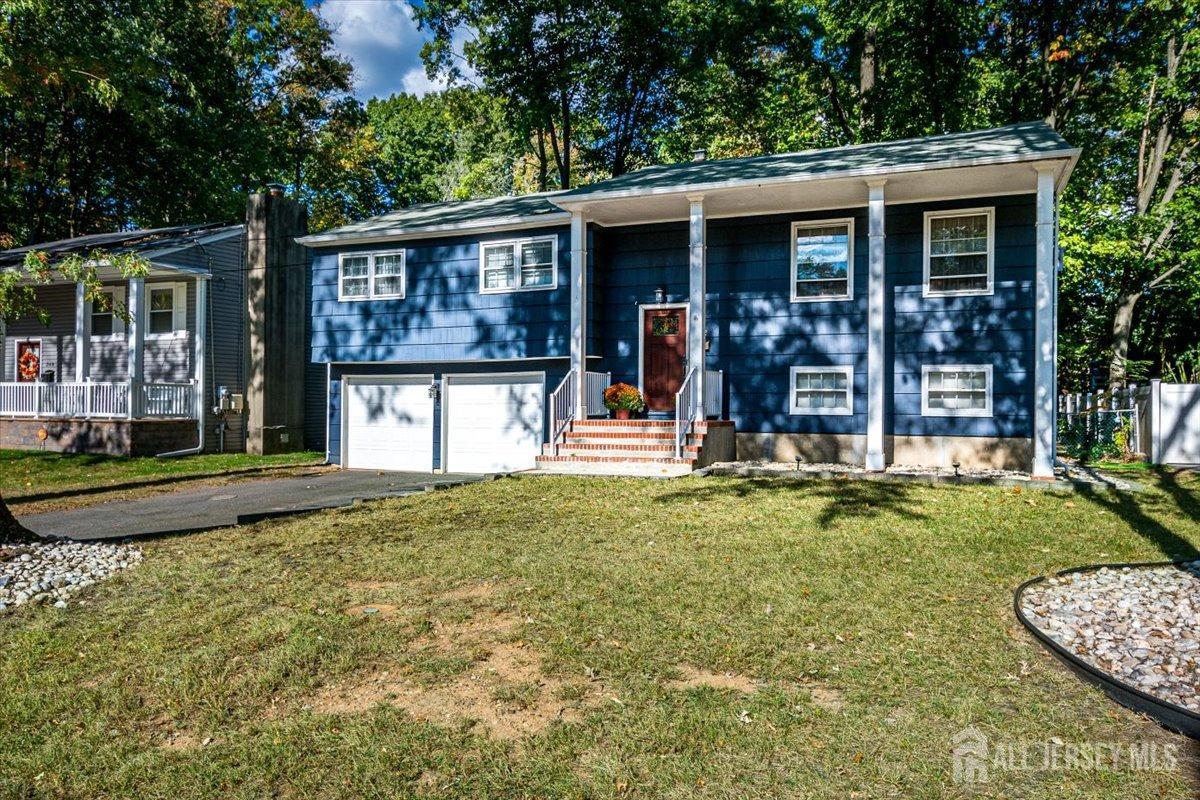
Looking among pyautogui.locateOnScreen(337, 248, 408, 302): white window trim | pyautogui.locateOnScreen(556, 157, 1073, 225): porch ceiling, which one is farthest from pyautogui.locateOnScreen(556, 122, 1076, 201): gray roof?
pyautogui.locateOnScreen(337, 248, 408, 302): white window trim

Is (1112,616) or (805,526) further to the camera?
(805,526)

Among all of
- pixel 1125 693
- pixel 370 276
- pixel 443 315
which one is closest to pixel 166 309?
pixel 370 276

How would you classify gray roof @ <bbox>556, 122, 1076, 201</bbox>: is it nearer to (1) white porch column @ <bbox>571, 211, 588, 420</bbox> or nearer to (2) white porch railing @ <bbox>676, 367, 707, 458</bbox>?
(1) white porch column @ <bbox>571, 211, 588, 420</bbox>

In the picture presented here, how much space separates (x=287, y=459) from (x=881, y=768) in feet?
59.5

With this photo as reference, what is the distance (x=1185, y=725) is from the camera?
12.2 feet

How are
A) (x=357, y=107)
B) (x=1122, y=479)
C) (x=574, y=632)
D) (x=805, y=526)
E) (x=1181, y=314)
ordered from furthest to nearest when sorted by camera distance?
(x=357, y=107), (x=1181, y=314), (x=1122, y=479), (x=805, y=526), (x=574, y=632)

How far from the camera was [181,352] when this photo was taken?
20.5 m

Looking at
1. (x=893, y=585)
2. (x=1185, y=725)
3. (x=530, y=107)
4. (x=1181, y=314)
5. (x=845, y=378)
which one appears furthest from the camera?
(x=530, y=107)

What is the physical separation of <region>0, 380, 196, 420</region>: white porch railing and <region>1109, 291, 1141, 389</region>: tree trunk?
933 inches

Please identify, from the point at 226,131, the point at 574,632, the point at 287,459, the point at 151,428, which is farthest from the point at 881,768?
the point at 226,131

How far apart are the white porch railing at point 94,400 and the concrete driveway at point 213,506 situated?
6.20 metres

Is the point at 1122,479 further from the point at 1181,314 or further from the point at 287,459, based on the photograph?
the point at 287,459

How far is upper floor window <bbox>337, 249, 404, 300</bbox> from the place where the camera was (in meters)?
16.9

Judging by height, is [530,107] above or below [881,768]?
above
